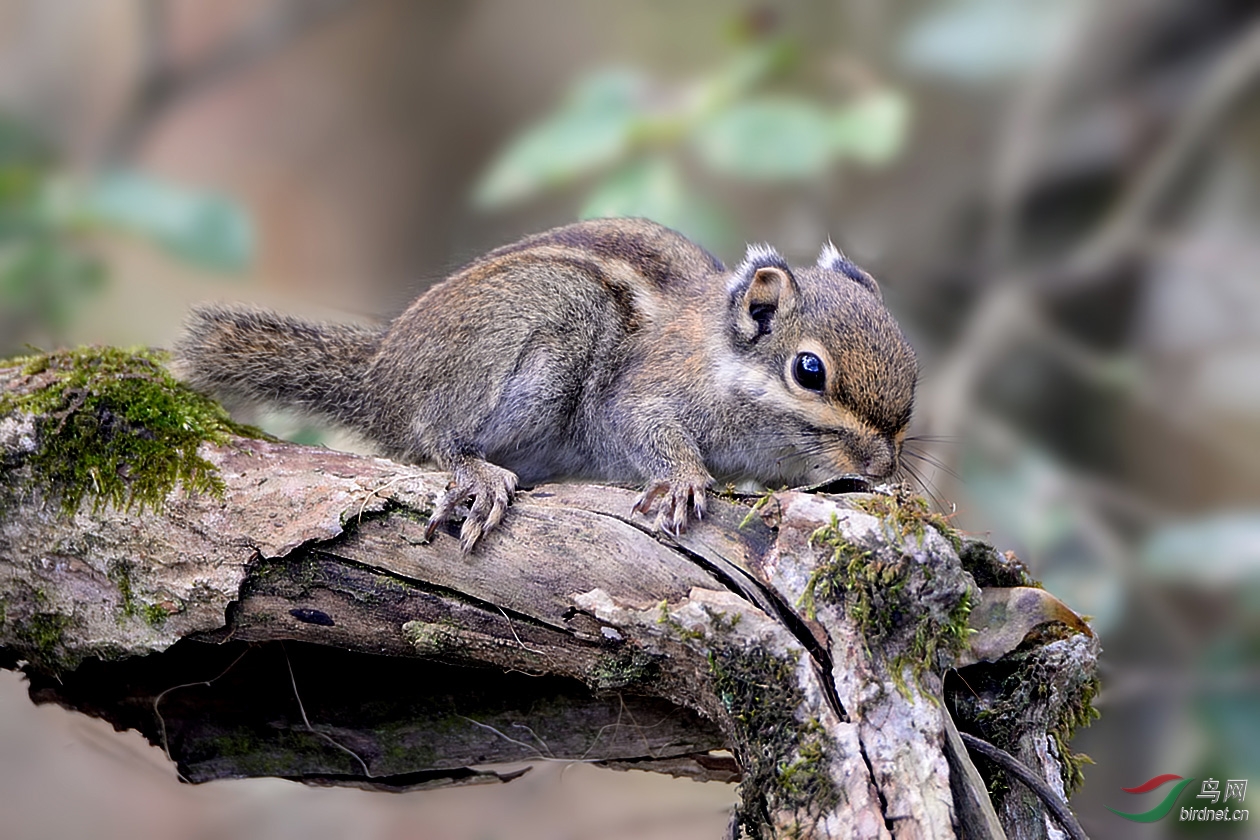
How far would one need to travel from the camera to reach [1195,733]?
152 inches

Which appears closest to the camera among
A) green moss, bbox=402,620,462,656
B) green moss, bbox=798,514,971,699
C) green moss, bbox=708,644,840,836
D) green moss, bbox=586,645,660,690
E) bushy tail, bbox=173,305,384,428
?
green moss, bbox=708,644,840,836

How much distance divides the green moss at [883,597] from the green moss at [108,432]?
4.49 ft

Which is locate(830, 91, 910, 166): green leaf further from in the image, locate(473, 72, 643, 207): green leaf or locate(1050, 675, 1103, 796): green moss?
locate(1050, 675, 1103, 796): green moss

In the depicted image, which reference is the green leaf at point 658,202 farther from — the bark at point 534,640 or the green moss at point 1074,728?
the green moss at point 1074,728

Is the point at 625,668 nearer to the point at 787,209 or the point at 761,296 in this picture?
the point at 761,296

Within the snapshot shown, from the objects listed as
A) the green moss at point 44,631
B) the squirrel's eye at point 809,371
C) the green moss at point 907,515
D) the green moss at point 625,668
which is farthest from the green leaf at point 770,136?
the green moss at point 44,631

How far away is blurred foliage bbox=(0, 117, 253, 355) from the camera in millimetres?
4270

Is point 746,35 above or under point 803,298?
above

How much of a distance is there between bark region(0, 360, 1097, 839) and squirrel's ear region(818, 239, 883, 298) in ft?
3.73

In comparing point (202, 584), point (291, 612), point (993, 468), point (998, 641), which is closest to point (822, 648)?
point (998, 641)

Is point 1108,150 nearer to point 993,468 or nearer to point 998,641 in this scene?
point 993,468

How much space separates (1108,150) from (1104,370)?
0.94 m

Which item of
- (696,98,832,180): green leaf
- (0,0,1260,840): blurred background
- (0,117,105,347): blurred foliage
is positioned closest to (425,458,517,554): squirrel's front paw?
(0,0,1260,840): blurred background

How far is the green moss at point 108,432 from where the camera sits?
93.0 inches
